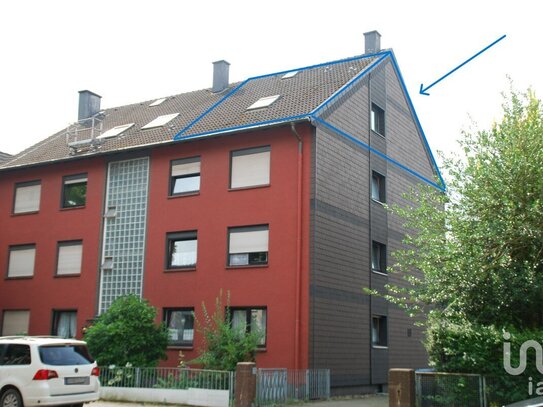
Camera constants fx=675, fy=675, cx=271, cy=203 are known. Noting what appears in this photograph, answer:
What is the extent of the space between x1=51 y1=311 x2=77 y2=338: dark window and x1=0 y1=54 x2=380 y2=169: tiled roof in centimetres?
569

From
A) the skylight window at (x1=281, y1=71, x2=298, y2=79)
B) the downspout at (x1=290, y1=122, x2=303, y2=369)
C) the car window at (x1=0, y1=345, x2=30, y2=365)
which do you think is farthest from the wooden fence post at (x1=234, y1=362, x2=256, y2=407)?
the skylight window at (x1=281, y1=71, x2=298, y2=79)

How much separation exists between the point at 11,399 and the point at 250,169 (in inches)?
412

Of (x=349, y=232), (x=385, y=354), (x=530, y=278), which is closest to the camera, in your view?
(x=530, y=278)

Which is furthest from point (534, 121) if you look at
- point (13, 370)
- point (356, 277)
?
point (13, 370)

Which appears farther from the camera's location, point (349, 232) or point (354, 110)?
point (354, 110)

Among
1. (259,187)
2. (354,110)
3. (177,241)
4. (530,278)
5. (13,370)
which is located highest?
(354,110)

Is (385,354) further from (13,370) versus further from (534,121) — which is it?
(13,370)

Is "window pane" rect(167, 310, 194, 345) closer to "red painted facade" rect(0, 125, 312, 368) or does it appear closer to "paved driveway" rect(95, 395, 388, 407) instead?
"red painted facade" rect(0, 125, 312, 368)

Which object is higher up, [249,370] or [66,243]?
[66,243]

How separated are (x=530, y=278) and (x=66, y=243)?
16584 millimetres

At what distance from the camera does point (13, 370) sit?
1325cm

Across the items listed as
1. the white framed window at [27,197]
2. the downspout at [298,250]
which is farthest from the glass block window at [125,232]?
the downspout at [298,250]

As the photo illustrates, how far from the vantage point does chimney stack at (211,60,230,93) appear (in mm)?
28000

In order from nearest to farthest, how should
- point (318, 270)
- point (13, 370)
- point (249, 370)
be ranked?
point (13, 370)
point (249, 370)
point (318, 270)
